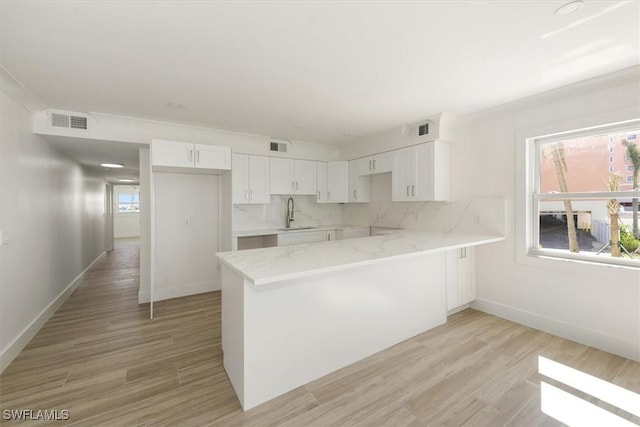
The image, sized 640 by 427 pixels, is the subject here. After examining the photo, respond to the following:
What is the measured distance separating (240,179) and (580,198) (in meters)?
3.98

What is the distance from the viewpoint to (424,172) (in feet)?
11.9

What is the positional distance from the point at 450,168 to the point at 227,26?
3.11 meters

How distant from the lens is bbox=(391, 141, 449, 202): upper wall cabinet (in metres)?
3.53

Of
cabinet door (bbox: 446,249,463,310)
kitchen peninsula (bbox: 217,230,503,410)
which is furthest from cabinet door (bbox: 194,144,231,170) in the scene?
cabinet door (bbox: 446,249,463,310)

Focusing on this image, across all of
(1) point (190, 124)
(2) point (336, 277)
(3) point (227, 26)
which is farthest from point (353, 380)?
(1) point (190, 124)

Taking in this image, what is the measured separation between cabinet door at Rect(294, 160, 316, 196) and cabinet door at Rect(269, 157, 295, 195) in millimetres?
98

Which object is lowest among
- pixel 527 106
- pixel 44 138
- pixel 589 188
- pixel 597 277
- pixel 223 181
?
pixel 597 277

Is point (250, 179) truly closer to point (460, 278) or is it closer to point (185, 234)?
point (185, 234)

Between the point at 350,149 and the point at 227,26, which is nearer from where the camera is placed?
the point at 227,26

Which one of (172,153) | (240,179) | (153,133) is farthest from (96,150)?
(240,179)

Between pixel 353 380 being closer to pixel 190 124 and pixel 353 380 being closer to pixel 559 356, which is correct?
pixel 559 356

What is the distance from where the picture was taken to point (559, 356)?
2.36 meters

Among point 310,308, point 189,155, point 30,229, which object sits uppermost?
point 189,155

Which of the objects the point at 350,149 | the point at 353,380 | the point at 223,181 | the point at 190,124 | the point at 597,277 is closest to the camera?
the point at 353,380
